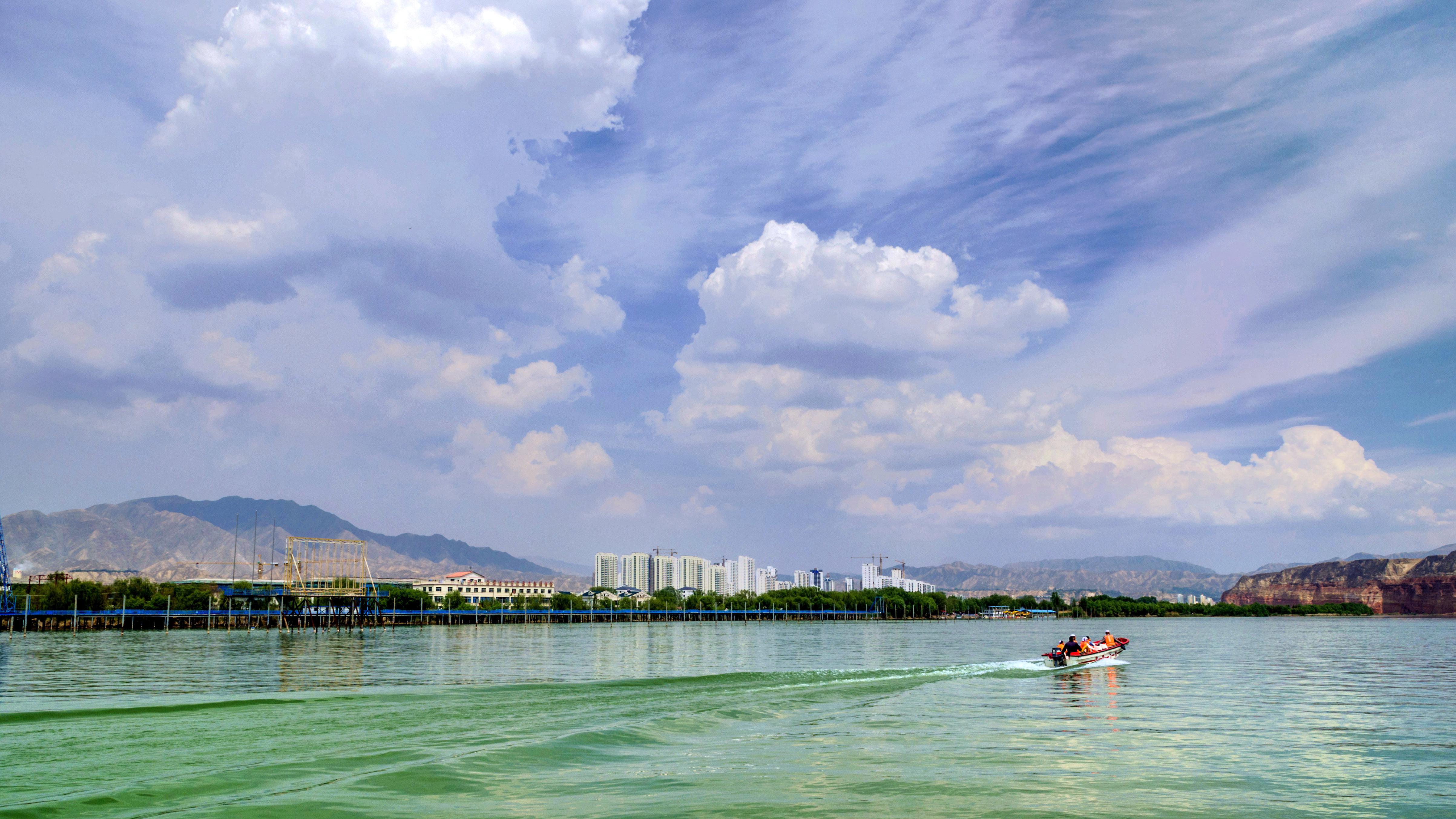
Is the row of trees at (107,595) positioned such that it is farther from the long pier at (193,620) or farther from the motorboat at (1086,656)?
the motorboat at (1086,656)

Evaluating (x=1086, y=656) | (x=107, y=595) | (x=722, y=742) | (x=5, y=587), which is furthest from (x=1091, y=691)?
(x=107, y=595)

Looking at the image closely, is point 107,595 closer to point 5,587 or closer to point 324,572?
point 5,587

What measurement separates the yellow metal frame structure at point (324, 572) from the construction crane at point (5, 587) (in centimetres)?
3987

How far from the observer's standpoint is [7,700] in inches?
1151

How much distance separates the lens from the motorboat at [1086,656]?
48.3m

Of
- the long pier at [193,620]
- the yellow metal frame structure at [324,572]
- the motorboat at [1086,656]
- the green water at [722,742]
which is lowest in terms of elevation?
the long pier at [193,620]

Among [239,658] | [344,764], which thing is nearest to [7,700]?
[344,764]

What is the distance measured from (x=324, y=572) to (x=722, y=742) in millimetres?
106839

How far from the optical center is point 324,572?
11488 cm

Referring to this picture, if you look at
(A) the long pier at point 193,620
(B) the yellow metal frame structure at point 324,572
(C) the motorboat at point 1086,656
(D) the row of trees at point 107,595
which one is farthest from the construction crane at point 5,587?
(C) the motorboat at point 1086,656

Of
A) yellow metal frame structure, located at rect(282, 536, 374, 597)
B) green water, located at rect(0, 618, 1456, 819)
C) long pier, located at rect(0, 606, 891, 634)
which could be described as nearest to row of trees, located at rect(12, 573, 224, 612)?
long pier, located at rect(0, 606, 891, 634)

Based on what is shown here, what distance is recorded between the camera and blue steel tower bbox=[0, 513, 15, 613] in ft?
412

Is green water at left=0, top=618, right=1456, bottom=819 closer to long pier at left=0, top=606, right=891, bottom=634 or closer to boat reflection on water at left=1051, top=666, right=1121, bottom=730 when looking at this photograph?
boat reflection on water at left=1051, top=666, right=1121, bottom=730

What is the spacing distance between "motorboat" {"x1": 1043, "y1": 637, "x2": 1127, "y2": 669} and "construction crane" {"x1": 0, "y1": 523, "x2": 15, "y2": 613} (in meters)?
134
